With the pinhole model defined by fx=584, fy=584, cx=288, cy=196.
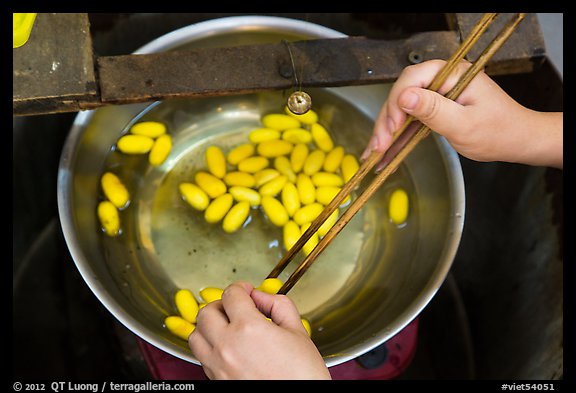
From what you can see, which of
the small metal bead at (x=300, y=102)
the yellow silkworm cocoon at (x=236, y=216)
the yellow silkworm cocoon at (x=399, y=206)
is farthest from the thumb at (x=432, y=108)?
the yellow silkworm cocoon at (x=236, y=216)

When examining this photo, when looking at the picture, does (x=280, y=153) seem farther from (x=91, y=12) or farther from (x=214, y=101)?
(x=91, y=12)

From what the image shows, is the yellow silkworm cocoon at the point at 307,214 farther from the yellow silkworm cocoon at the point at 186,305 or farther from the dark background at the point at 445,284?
the dark background at the point at 445,284

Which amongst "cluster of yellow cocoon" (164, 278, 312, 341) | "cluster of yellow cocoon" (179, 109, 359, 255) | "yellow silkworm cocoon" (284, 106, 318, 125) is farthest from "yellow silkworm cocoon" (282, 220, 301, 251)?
"yellow silkworm cocoon" (284, 106, 318, 125)

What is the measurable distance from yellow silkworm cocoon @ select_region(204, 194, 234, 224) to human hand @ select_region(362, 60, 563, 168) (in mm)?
277

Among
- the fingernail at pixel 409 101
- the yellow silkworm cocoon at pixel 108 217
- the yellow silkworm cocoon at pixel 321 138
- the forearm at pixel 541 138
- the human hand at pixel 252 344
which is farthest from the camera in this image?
the yellow silkworm cocoon at pixel 321 138

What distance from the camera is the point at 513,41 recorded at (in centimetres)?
95

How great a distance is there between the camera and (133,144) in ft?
3.46

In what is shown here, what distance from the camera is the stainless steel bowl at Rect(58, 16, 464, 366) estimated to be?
3.05 ft

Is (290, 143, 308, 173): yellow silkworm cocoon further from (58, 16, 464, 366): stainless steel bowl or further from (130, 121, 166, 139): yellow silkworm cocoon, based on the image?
(130, 121, 166, 139): yellow silkworm cocoon

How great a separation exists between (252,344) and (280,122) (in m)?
0.52

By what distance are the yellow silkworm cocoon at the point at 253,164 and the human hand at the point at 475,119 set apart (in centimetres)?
23

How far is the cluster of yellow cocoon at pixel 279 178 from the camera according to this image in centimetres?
104

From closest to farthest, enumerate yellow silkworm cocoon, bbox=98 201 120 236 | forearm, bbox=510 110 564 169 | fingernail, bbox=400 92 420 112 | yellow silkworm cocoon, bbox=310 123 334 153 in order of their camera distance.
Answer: fingernail, bbox=400 92 420 112, forearm, bbox=510 110 564 169, yellow silkworm cocoon, bbox=98 201 120 236, yellow silkworm cocoon, bbox=310 123 334 153

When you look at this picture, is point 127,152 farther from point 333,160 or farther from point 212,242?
point 333,160
